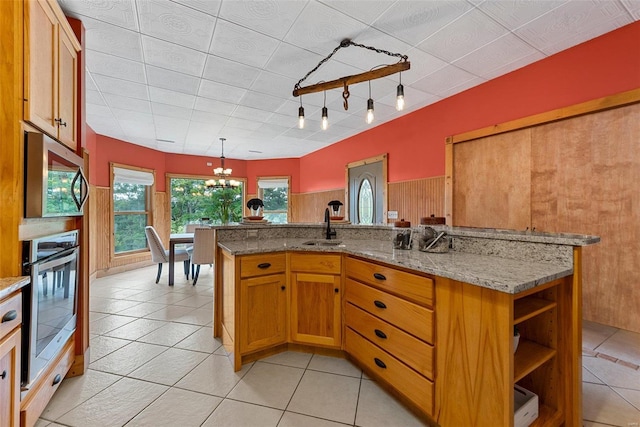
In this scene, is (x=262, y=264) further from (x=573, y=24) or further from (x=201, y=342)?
(x=573, y=24)

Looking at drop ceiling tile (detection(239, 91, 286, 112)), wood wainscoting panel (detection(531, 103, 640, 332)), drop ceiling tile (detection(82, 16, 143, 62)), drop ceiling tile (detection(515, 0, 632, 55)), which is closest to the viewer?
drop ceiling tile (detection(515, 0, 632, 55))

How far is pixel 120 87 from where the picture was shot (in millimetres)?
3084

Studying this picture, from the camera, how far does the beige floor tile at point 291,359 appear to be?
2055mm

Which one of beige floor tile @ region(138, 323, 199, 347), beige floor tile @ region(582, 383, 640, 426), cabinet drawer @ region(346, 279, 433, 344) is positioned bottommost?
beige floor tile @ region(138, 323, 199, 347)

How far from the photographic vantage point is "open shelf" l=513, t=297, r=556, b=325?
1209mm

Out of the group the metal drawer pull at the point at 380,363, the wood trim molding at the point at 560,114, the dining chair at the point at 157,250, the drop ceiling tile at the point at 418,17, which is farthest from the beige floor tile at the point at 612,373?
the dining chair at the point at 157,250

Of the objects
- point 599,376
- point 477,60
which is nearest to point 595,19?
point 477,60

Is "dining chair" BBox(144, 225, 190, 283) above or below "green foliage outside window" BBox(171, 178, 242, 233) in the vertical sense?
below

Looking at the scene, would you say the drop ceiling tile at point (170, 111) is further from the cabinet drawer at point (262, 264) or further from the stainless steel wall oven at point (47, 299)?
the cabinet drawer at point (262, 264)

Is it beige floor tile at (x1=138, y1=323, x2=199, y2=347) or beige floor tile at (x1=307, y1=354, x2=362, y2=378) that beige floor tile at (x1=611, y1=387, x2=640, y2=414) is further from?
beige floor tile at (x1=138, y1=323, x2=199, y2=347)

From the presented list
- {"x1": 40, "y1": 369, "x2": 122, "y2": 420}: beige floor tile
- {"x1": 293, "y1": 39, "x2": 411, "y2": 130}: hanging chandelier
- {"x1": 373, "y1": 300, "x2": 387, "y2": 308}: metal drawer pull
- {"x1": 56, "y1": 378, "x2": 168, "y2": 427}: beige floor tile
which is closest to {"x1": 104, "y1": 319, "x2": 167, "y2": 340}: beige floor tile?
{"x1": 40, "y1": 369, "x2": 122, "y2": 420}: beige floor tile

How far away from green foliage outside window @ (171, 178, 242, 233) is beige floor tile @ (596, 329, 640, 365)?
6233 millimetres

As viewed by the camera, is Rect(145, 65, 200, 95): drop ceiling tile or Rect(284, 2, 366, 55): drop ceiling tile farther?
Rect(145, 65, 200, 95): drop ceiling tile

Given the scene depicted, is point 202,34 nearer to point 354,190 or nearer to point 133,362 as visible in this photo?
point 133,362
